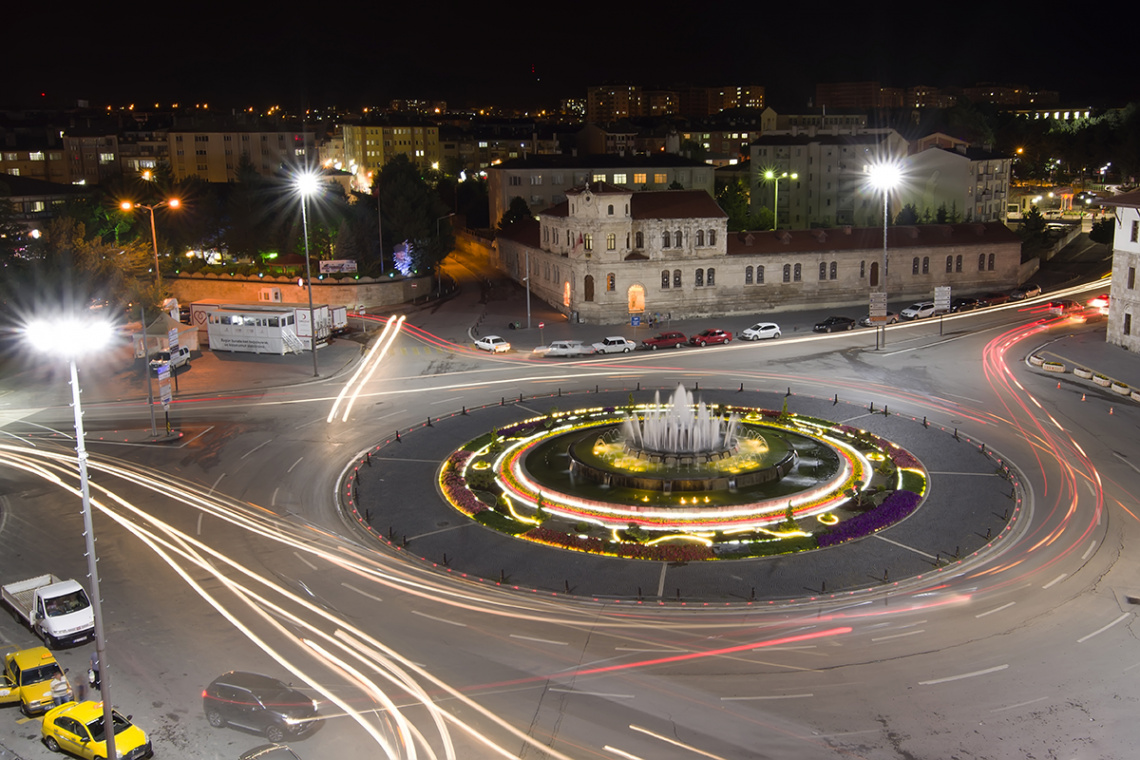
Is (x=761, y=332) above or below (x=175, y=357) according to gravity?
above

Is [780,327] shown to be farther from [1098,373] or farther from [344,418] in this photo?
[344,418]

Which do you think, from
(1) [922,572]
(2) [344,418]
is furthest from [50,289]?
(1) [922,572]

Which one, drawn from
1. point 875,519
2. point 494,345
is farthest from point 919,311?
point 875,519

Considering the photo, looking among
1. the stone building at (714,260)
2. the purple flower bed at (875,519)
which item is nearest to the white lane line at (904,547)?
the purple flower bed at (875,519)

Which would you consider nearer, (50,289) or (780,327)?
(50,289)

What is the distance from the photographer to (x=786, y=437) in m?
40.8

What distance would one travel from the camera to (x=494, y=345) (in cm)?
6034

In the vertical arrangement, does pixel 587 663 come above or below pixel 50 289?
below

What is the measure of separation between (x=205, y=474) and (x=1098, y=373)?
151 ft

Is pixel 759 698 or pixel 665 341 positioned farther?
pixel 665 341

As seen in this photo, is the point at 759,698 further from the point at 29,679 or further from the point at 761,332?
the point at 761,332

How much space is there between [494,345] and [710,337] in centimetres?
1459

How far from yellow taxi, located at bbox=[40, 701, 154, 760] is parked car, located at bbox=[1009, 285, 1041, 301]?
7188 centimetres

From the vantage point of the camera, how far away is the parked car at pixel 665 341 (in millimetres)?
60888
